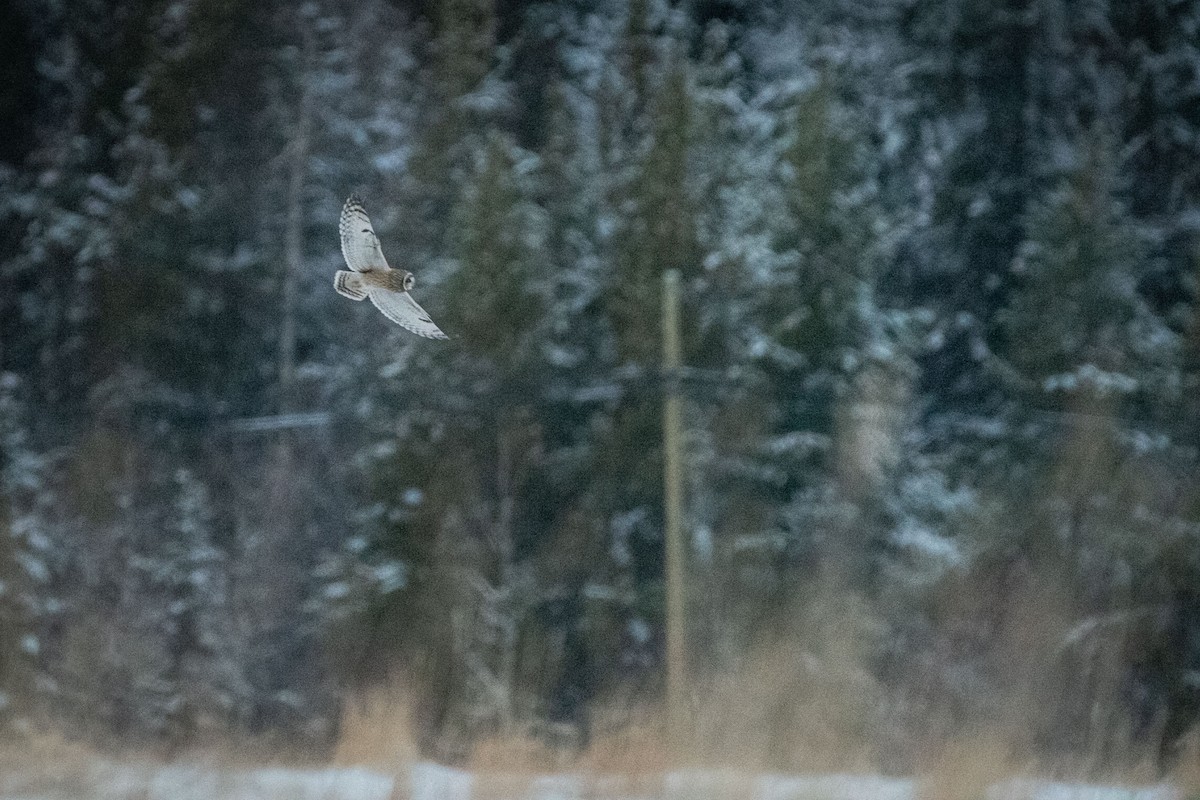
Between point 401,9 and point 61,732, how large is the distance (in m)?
3.63

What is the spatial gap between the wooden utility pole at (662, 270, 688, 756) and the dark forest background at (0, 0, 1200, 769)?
0.09 m

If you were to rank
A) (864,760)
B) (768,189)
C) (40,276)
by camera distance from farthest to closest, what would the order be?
1. (40,276)
2. (768,189)
3. (864,760)

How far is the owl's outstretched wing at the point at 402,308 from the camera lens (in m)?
2.95

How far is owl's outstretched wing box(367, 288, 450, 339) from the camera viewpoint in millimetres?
2945

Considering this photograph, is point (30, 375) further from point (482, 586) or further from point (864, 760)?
point (864, 760)

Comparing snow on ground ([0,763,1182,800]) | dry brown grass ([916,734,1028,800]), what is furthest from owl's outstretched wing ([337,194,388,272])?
dry brown grass ([916,734,1028,800])

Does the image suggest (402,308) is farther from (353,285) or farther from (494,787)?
(494,787)

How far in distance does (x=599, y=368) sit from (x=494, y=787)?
1934mm

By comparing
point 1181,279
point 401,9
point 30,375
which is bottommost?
point 30,375

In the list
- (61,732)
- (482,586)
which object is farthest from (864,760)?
(61,732)

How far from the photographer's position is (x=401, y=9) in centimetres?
681

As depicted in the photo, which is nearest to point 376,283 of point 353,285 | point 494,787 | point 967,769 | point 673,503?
point 353,285

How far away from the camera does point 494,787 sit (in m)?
5.56

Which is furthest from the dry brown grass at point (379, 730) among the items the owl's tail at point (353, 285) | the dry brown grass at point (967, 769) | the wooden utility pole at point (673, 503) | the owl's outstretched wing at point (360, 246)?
the owl's tail at point (353, 285)
